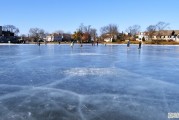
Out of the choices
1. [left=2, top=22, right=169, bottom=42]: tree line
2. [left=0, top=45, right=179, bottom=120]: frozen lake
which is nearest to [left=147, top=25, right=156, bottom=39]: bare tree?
[left=2, top=22, right=169, bottom=42]: tree line

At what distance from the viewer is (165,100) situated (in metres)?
7.51

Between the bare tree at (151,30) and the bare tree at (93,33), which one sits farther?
the bare tree at (93,33)

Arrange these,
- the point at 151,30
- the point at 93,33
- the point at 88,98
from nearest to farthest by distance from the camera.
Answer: the point at 88,98
the point at 151,30
the point at 93,33

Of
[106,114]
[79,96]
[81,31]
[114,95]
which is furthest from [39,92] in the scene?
[81,31]

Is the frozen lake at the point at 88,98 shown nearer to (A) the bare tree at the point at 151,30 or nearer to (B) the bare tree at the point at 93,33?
(A) the bare tree at the point at 151,30

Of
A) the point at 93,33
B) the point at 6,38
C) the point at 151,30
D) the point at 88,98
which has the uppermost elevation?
the point at 151,30

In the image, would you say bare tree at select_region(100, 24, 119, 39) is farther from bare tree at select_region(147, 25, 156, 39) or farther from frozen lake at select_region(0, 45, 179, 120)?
frozen lake at select_region(0, 45, 179, 120)

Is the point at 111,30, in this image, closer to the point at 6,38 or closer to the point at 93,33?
the point at 93,33

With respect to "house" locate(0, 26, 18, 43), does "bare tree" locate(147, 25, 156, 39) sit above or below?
above

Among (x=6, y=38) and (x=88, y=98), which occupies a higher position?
(x=6, y=38)

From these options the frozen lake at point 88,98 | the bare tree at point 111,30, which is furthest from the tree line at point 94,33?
the frozen lake at point 88,98

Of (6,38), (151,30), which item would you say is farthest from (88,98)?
(6,38)

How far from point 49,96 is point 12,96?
3.43ft

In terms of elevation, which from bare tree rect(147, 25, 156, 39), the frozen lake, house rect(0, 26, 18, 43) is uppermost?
bare tree rect(147, 25, 156, 39)
